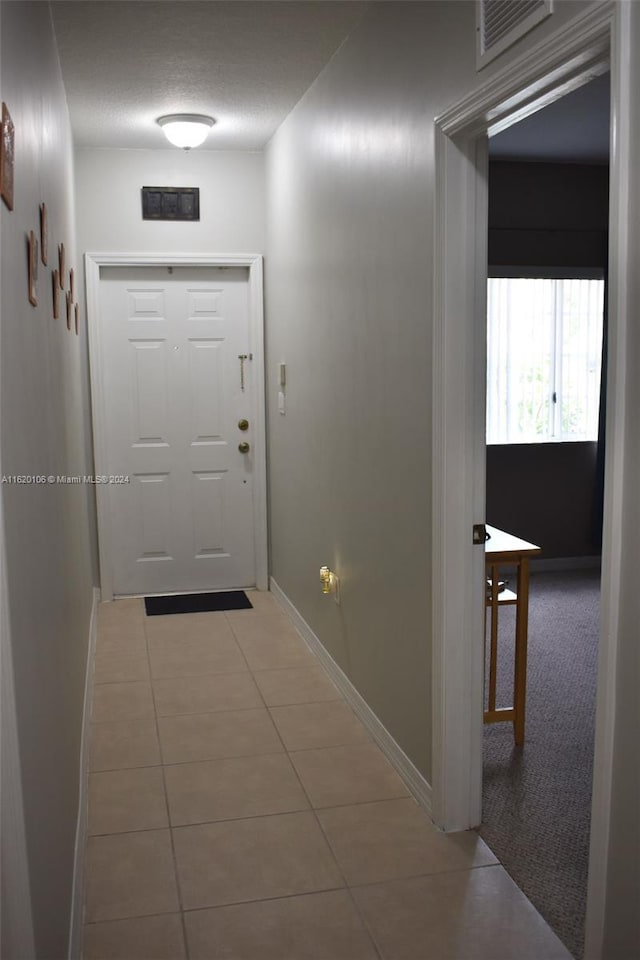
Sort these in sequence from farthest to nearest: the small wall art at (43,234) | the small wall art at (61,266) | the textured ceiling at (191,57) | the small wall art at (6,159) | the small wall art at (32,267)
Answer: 1. the textured ceiling at (191,57)
2. the small wall art at (61,266)
3. the small wall art at (43,234)
4. the small wall art at (32,267)
5. the small wall art at (6,159)

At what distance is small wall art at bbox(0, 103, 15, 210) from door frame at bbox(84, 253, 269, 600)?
3.80 m

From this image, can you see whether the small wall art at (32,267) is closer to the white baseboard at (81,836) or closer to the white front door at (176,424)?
the white baseboard at (81,836)

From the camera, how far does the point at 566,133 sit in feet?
16.5

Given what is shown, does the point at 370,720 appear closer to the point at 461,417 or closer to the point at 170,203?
the point at 461,417

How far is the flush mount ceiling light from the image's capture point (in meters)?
4.52

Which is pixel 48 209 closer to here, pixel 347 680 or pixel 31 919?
pixel 31 919

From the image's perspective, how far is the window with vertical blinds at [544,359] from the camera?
597 centimetres

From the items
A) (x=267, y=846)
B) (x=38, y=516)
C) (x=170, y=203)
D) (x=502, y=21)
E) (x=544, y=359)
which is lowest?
(x=267, y=846)

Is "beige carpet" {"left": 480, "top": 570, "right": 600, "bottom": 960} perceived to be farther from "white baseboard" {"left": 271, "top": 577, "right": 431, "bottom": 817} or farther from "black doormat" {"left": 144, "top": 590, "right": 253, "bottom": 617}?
"black doormat" {"left": 144, "top": 590, "right": 253, "bottom": 617}

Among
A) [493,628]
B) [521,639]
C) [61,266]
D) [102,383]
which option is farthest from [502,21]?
[102,383]

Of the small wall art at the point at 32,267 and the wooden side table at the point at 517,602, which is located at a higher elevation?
the small wall art at the point at 32,267

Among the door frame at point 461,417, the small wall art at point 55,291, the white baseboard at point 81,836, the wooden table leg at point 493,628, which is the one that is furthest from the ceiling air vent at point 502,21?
the white baseboard at point 81,836

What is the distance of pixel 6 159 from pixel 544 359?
5.02 m

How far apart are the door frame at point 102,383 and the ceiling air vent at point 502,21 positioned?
3.33 meters
